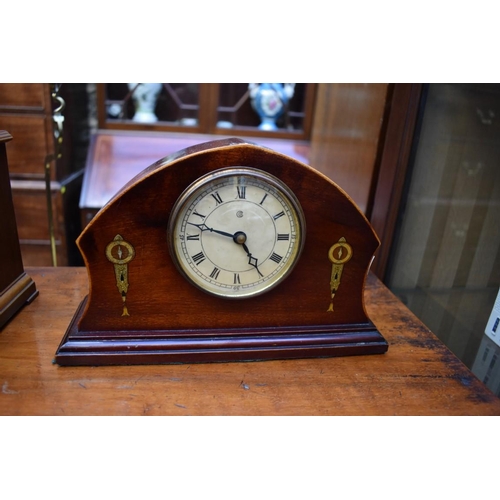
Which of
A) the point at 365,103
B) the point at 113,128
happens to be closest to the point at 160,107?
the point at 113,128

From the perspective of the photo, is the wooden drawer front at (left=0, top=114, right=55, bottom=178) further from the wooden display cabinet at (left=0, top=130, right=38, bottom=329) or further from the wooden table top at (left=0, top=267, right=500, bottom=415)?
the wooden table top at (left=0, top=267, right=500, bottom=415)

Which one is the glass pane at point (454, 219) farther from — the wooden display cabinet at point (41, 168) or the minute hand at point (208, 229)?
the wooden display cabinet at point (41, 168)

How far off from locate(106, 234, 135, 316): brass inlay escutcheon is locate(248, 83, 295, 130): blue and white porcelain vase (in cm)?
198

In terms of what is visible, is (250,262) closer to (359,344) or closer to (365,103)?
(359,344)

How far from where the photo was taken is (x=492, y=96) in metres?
1.13

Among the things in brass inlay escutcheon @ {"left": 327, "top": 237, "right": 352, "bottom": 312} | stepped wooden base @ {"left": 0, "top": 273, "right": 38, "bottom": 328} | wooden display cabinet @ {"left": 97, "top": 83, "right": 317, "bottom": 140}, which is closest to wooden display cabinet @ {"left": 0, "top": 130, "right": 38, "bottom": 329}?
stepped wooden base @ {"left": 0, "top": 273, "right": 38, "bottom": 328}

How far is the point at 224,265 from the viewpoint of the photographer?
100 cm

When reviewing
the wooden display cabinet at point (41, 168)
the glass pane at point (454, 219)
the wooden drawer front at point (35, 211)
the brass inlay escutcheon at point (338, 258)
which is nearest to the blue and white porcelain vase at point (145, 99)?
the wooden display cabinet at point (41, 168)

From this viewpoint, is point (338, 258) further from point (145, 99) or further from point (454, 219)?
point (145, 99)

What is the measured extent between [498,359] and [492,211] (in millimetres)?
362

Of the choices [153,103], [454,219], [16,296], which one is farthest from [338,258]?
[153,103]

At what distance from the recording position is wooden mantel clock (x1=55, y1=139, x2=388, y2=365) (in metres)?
0.92

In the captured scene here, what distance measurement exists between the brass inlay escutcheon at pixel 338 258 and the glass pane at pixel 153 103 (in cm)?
193

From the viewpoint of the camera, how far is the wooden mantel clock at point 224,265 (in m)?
0.92
